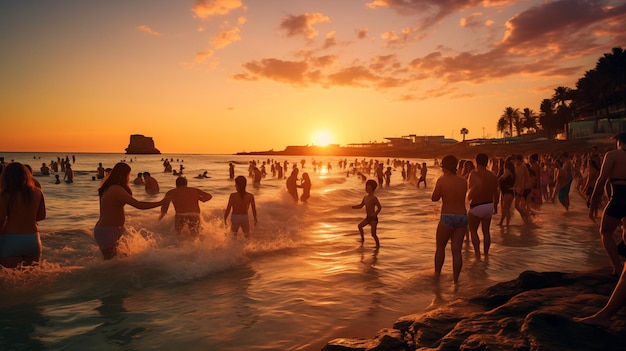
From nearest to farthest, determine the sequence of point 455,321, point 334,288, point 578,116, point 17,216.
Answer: point 455,321 < point 17,216 < point 334,288 < point 578,116

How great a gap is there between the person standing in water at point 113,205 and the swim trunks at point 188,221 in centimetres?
202

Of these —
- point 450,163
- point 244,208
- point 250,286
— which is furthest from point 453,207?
point 244,208

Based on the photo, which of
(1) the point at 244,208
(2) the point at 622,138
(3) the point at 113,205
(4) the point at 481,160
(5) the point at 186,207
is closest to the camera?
(2) the point at 622,138

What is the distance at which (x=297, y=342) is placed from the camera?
4.25 metres

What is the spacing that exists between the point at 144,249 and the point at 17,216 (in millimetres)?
3195

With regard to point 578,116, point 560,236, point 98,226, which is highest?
point 578,116

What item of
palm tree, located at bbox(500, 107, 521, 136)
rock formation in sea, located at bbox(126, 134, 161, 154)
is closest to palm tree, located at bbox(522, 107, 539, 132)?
Answer: palm tree, located at bbox(500, 107, 521, 136)

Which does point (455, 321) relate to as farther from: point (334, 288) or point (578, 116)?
point (578, 116)

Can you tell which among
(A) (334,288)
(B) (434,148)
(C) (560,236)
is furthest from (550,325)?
(B) (434,148)

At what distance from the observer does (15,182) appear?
15.6ft

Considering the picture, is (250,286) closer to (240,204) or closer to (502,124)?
(240,204)

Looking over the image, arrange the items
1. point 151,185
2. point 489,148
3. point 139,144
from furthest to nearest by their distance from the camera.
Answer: point 139,144 → point 489,148 → point 151,185

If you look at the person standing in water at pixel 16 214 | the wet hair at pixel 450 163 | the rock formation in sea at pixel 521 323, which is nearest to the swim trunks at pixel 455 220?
the wet hair at pixel 450 163

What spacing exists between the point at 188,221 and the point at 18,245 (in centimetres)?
326
